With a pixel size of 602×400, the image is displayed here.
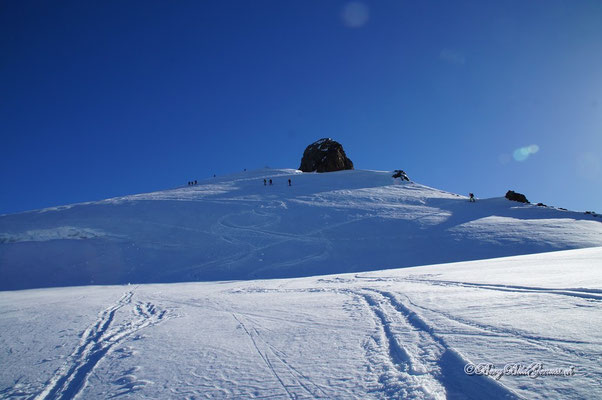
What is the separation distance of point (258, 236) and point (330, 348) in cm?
1732

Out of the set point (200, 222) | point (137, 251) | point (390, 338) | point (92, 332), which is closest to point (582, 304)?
point (390, 338)

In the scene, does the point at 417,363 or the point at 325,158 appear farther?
the point at 325,158

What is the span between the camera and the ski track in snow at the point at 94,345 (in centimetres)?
342

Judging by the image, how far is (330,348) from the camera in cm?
398

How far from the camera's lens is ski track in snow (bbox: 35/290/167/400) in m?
3.42

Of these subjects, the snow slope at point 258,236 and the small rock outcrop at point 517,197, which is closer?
the snow slope at point 258,236

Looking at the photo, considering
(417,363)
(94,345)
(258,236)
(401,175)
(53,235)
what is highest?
(401,175)

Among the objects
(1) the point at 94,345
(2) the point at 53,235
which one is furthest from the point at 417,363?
(2) the point at 53,235

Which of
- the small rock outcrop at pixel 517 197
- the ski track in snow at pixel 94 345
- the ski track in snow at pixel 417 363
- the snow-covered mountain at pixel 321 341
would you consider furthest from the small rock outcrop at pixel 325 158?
the ski track in snow at pixel 417 363

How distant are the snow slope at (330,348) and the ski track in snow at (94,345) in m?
0.02

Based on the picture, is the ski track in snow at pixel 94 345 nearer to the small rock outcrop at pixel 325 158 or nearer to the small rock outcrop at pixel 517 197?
the small rock outcrop at pixel 517 197

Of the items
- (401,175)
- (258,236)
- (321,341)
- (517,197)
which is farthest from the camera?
(401,175)

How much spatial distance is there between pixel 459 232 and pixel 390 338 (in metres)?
19.5

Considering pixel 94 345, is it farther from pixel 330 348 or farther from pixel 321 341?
pixel 330 348
